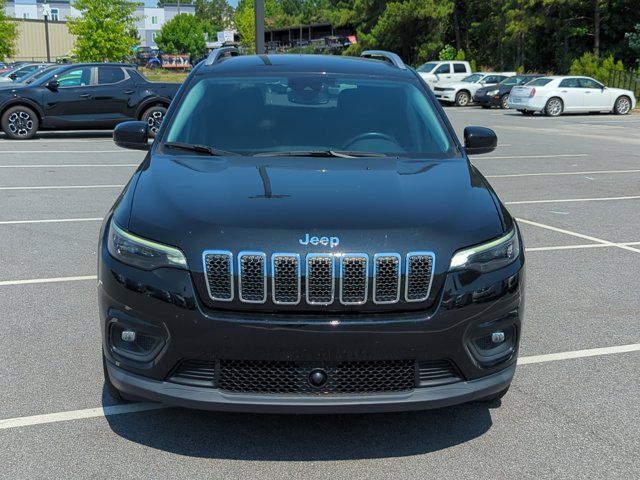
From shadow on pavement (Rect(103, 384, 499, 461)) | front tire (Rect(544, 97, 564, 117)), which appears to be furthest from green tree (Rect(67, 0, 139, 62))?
shadow on pavement (Rect(103, 384, 499, 461))

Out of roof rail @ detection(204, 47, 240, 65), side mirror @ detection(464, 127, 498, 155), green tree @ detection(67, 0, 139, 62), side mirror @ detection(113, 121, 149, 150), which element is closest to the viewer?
side mirror @ detection(113, 121, 149, 150)

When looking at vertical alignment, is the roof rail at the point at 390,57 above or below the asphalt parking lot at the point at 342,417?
above

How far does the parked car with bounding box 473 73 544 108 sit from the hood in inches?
1169

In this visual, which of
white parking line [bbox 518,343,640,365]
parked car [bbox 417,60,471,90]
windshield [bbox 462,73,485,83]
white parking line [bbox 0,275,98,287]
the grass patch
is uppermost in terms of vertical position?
the grass patch

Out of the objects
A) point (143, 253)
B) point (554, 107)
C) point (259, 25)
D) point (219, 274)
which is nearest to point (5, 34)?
point (259, 25)

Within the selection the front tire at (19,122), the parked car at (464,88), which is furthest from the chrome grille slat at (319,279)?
the parked car at (464,88)

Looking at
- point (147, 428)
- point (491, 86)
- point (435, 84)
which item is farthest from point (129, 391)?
point (435, 84)

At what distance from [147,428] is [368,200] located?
1.47 metres

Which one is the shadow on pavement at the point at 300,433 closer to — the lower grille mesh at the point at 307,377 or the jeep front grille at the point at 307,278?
the lower grille mesh at the point at 307,377

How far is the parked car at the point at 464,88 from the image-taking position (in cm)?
3500

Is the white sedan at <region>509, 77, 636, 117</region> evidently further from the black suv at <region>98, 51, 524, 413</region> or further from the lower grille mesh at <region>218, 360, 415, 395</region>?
the lower grille mesh at <region>218, 360, 415, 395</region>

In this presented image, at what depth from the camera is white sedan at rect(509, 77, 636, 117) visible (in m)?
28.6

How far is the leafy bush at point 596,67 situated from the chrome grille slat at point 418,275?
3780cm

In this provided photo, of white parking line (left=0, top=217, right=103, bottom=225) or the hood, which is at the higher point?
the hood
